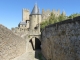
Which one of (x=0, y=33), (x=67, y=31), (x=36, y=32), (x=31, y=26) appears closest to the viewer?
(x=67, y=31)

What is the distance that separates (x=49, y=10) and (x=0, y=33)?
4434 centimetres

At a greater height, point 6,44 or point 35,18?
point 35,18

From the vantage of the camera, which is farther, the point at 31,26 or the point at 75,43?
the point at 31,26

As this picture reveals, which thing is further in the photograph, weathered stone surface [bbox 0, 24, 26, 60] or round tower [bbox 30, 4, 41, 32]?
round tower [bbox 30, 4, 41, 32]

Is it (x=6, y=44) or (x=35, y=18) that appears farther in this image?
(x=35, y=18)

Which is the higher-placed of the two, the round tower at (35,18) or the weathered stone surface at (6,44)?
the round tower at (35,18)

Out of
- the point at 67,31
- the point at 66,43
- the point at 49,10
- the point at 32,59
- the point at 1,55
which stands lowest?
the point at 32,59

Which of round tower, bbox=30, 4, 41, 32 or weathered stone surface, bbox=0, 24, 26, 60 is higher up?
round tower, bbox=30, 4, 41, 32

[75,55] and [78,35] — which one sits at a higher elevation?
[78,35]

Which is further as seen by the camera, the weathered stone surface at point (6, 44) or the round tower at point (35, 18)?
the round tower at point (35, 18)

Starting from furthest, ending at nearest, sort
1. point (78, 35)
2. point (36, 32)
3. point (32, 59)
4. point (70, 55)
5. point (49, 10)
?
point (49, 10) < point (36, 32) < point (32, 59) < point (70, 55) < point (78, 35)

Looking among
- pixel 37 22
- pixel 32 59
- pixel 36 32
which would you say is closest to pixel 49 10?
pixel 37 22

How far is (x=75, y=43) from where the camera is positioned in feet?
20.6

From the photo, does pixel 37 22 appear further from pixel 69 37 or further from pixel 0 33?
pixel 69 37
